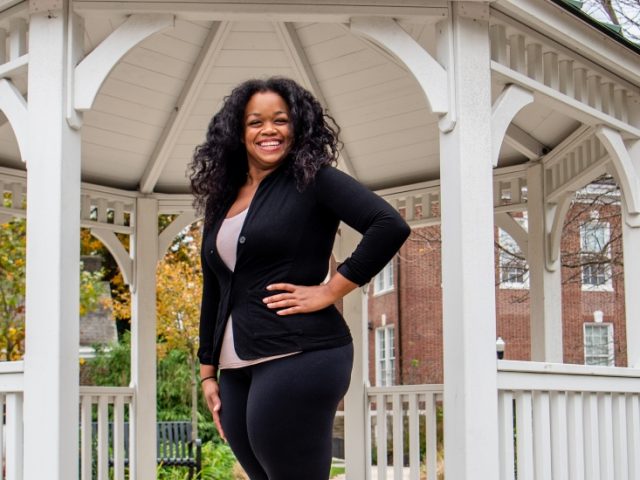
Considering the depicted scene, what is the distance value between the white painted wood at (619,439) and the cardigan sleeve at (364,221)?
2.50m

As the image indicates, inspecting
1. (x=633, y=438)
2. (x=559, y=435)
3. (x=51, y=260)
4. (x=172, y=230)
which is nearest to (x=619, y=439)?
(x=633, y=438)

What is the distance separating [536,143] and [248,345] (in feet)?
15.3

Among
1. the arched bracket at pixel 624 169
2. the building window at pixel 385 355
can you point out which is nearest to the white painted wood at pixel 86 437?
the arched bracket at pixel 624 169

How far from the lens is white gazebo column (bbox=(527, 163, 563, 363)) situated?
7.44 m

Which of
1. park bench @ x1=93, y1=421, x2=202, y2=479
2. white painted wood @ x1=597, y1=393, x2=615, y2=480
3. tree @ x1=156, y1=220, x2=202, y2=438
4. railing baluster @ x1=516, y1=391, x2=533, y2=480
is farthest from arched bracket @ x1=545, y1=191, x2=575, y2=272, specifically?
tree @ x1=156, y1=220, x2=202, y2=438

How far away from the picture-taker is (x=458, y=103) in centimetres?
436

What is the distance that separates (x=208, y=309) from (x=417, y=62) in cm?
154

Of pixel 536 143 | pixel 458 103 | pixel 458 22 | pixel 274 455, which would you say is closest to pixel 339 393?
pixel 274 455

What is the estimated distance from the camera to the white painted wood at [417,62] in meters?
4.38

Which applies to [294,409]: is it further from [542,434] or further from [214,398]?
[542,434]

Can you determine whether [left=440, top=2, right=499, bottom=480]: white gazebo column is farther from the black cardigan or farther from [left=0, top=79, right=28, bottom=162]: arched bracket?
[left=0, top=79, right=28, bottom=162]: arched bracket

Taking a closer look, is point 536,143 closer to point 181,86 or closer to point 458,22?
point 181,86

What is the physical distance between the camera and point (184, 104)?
7031mm

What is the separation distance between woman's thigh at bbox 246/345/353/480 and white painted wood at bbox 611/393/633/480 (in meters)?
2.54
